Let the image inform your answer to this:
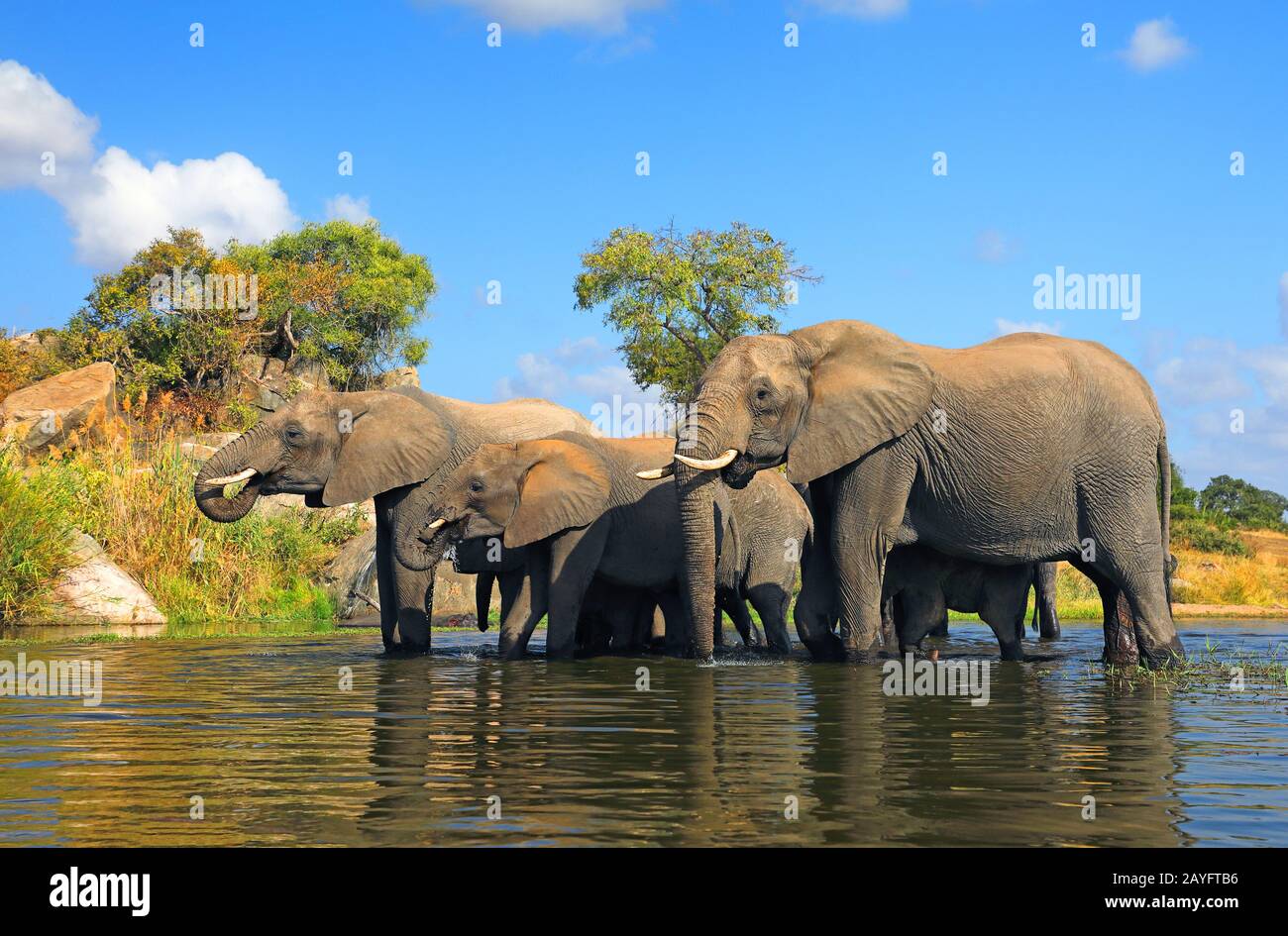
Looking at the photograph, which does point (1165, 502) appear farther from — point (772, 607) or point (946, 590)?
point (772, 607)

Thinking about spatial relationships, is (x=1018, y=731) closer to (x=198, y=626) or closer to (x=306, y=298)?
(x=198, y=626)

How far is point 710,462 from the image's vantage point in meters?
12.8

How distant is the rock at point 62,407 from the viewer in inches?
1280

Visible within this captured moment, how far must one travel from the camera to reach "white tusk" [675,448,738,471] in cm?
1272

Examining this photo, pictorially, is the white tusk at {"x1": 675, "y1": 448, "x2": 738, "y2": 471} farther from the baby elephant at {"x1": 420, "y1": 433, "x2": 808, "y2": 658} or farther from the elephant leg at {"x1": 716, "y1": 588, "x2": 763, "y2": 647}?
the elephant leg at {"x1": 716, "y1": 588, "x2": 763, "y2": 647}

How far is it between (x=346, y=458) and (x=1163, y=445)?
8.29 m

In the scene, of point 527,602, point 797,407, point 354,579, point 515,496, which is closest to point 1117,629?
point 797,407

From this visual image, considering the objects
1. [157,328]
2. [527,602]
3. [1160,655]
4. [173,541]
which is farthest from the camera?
[157,328]

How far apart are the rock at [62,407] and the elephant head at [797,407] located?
21305 mm

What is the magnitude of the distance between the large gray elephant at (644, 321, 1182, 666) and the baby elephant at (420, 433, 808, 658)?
131 centimetres

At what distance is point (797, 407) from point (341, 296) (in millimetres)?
50886

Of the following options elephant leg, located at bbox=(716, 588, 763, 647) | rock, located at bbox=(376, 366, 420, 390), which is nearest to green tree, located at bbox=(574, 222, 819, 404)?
rock, located at bbox=(376, 366, 420, 390)

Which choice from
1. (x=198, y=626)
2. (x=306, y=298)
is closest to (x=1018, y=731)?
(x=198, y=626)

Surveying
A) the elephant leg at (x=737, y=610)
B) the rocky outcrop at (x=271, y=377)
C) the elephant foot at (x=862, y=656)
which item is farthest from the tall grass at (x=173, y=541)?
the rocky outcrop at (x=271, y=377)
